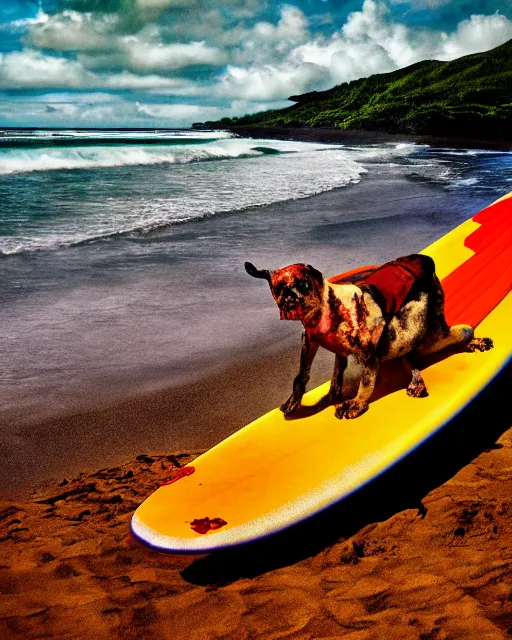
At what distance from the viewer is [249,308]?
5613 millimetres

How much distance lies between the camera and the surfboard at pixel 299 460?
2.33 meters

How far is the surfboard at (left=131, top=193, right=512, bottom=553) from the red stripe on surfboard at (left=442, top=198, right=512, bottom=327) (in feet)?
0.75

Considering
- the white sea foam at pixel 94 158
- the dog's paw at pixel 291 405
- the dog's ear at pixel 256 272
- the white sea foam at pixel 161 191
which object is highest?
A: the white sea foam at pixel 94 158

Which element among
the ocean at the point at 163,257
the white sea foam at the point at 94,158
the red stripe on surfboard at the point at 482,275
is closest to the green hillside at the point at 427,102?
the white sea foam at the point at 94,158

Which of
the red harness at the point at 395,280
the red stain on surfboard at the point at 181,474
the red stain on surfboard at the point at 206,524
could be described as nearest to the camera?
the red stain on surfboard at the point at 206,524

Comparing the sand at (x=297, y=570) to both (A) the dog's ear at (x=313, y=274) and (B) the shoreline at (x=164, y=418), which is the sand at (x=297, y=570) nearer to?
(B) the shoreline at (x=164, y=418)

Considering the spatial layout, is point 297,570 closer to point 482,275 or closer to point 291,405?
point 291,405

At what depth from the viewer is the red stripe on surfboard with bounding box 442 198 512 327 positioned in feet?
13.2

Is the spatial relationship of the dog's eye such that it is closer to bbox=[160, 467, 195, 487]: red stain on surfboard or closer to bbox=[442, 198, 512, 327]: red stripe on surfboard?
bbox=[160, 467, 195, 487]: red stain on surfboard

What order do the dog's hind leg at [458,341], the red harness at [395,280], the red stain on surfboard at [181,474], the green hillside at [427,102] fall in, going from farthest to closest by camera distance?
the green hillside at [427,102], the dog's hind leg at [458,341], the red harness at [395,280], the red stain on surfboard at [181,474]

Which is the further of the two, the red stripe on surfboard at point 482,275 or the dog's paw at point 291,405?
the red stripe on surfboard at point 482,275

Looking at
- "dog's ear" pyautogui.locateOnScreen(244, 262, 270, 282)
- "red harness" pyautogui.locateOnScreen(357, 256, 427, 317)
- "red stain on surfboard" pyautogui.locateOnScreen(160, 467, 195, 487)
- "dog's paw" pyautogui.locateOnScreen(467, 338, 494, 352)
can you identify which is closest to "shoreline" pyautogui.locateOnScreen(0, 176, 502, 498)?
"red stain on surfboard" pyautogui.locateOnScreen(160, 467, 195, 487)

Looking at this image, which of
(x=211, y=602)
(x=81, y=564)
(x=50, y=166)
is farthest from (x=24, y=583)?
(x=50, y=166)

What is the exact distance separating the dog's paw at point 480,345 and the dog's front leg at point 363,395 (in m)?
0.93
